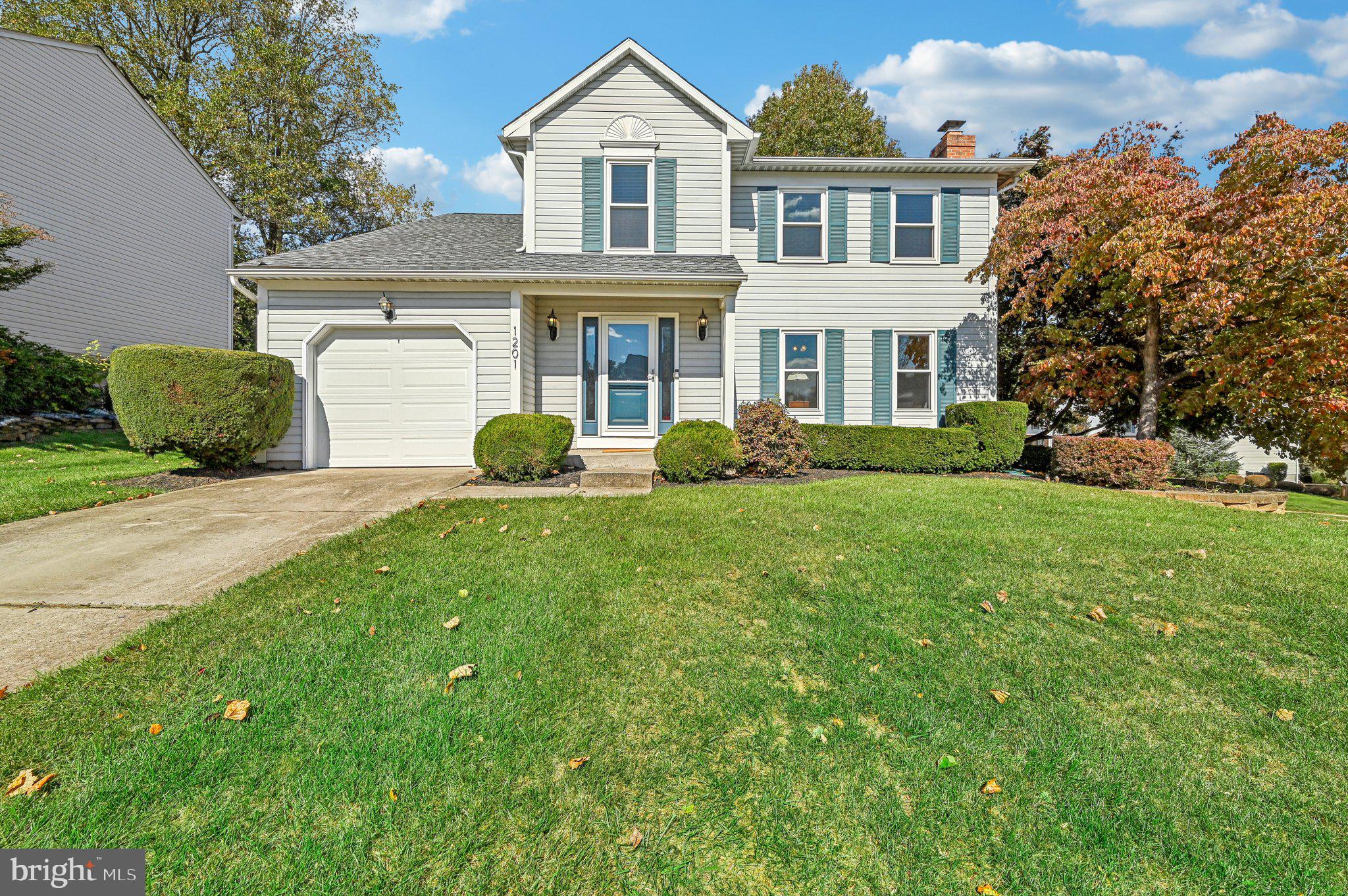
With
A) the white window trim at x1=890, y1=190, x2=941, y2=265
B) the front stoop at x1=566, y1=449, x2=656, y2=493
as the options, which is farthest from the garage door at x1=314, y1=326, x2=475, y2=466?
the white window trim at x1=890, y1=190, x2=941, y2=265

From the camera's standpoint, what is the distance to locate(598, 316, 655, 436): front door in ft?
34.2

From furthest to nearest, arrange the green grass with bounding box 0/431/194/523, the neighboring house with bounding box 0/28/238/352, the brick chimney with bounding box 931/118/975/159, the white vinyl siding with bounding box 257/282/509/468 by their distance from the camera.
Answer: the brick chimney with bounding box 931/118/975/159 → the neighboring house with bounding box 0/28/238/352 → the white vinyl siding with bounding box 257/282/509/468 → the green grass with bounding box 0/431/194/523

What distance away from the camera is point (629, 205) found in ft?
33.7

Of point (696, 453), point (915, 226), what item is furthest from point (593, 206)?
point (915, 226)

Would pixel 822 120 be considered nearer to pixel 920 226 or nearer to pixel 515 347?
pixel 920 226

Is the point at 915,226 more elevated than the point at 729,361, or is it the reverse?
the point at 915,226

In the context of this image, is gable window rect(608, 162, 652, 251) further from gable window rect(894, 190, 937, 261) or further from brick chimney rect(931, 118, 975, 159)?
brick chimney rect(931, 118, 975, 159)

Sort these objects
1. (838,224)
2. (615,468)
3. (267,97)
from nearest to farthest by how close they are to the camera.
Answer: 1. (615,468)
2. (838,224)
3. (267,97)

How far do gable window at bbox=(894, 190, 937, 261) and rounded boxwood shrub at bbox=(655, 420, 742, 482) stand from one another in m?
6.33

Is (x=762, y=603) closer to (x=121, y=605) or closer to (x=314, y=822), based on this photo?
(x=314, y=822)

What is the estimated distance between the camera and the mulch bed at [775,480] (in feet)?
25.0

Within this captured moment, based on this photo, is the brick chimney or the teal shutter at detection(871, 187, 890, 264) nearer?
the teal shutter at detection(871, 187, 890, 264)

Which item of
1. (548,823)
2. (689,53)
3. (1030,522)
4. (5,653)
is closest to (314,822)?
(548,823)

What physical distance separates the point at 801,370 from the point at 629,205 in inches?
178
